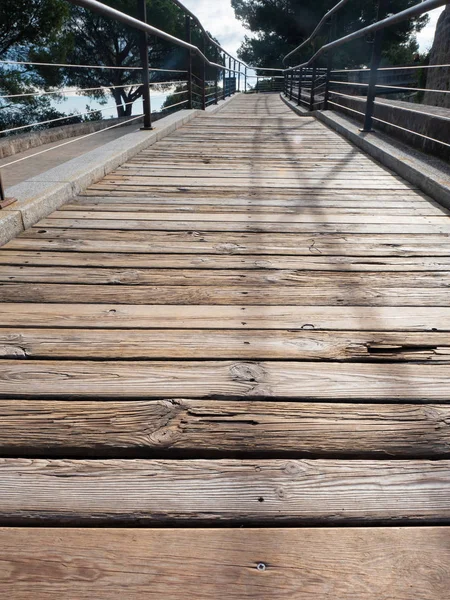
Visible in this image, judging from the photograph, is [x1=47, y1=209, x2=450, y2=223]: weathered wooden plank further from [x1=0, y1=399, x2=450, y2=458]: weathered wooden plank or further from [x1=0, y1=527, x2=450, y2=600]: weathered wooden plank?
[x1=0, y1=527, x2=450, y2=600]: weathered wooden plank

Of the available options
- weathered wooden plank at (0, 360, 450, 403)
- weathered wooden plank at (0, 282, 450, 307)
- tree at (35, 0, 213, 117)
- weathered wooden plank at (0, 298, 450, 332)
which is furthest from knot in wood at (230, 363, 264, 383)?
tree at (35, 0, 213, 117)

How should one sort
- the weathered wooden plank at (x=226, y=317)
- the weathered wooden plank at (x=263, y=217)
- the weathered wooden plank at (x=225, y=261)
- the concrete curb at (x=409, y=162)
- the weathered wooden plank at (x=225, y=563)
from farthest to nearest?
the concrete curb at (x=409, y=162) < the weathered wooden plank at (x=263, y=217) < the weathered wooden plank at (x=225, y=261) < the weathered wooden plank at (x=226, y=317) < the weathered wooden plank at (x=225, y=563)

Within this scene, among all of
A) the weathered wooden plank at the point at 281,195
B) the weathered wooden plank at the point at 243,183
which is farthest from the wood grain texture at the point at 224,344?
the weathered wooden plank at the point at 243,183

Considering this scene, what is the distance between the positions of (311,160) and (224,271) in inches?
86.8

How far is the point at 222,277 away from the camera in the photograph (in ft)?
5.21

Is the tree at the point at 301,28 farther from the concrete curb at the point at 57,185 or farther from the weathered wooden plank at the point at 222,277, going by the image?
the weathered wooden plank at the point at 222,277

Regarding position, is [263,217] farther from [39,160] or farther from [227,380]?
[39,160]

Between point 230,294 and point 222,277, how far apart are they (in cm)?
14

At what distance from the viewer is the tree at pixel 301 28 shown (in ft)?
66.3

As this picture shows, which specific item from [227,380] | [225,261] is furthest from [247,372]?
[225,261]

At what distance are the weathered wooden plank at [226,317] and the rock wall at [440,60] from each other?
8.31m

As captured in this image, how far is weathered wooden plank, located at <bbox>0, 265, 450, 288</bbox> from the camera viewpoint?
154 centimetres

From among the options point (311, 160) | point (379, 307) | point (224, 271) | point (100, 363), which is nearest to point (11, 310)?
point (100, 363)

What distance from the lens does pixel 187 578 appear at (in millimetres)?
667
